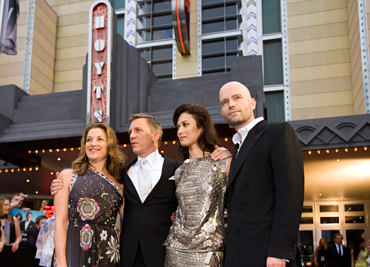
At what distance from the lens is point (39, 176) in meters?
13.1

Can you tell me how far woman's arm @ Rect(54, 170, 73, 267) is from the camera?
2.96m

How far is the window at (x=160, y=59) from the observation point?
1376 centimetres

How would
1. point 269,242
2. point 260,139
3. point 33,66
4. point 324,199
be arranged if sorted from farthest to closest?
point 324,199
point 33,66
point 260,139
point 269,242

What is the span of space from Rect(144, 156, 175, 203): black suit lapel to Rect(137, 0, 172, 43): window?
37.2ft

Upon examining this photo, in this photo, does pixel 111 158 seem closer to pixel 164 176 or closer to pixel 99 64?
pixel 164 176

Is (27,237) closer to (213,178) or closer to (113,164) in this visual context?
(113,164)

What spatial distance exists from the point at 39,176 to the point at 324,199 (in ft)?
40.6

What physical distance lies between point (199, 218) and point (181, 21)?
947cm

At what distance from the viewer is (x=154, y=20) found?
14258 millimetres

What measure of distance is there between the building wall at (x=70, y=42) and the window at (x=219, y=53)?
4745 mm

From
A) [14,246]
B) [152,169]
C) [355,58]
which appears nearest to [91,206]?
[152,169]

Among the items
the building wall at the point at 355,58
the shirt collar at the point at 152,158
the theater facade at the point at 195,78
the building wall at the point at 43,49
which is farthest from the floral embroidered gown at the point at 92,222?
the building wall at the point at 43,49

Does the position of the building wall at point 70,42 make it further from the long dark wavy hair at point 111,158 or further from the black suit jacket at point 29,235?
the long dark wavy hair at point 111,158

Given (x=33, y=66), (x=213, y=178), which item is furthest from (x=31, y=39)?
(x=213, y=178)
